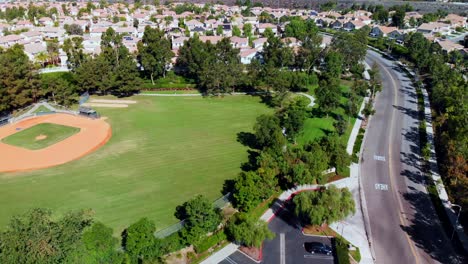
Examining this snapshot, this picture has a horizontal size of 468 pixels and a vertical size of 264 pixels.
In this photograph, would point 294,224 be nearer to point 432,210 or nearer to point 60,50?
point 432,210

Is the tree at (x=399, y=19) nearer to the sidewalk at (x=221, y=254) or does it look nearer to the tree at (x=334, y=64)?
the tree at (x=334, y=64)

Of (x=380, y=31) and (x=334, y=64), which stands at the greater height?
(x=380, y=31)

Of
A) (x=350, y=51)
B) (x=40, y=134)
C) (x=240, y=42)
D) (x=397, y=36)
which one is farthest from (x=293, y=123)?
(x=397, y=36)

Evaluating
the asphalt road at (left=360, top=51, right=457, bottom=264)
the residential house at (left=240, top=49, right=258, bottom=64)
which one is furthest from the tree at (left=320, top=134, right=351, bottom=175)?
the residential house at (left=240, top=49, right=258, bottom=64)

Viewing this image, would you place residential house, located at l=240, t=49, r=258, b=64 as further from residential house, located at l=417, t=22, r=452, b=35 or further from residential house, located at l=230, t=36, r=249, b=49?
residential house, located at l=417, t=22, r=452, b=35

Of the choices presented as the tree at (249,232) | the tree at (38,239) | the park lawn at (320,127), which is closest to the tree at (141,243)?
the tree at (38,239)

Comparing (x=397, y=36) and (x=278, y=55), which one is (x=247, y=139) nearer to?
(x=278, y=55)
